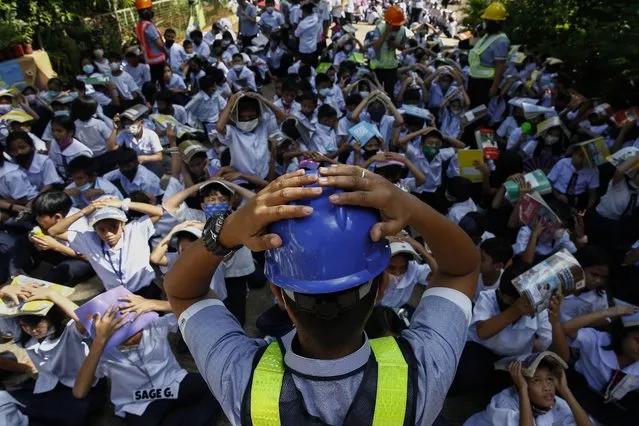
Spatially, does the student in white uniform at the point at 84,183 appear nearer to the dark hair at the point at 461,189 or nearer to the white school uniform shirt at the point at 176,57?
the dark hair at the point at 461,189

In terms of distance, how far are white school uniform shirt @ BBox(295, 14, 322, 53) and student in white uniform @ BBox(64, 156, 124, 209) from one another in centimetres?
708

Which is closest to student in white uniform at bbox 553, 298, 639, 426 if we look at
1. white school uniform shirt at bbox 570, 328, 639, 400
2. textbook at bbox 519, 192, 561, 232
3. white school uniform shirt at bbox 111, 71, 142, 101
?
white school uniform shirt at bbox 570, 328, 639, 400

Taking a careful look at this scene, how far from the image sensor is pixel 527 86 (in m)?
7.51

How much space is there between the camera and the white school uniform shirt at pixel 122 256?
3.71m

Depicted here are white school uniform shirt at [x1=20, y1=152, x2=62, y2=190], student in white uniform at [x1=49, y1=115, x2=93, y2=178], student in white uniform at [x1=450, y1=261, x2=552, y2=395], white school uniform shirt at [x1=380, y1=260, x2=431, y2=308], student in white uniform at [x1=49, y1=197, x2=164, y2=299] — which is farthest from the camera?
student in white uniform at [x1=49, y1=115, x2=93, y2=178]

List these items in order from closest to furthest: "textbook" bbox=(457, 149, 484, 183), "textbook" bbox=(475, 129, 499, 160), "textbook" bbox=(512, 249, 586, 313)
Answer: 1. "textbook" bbox=(512, 249, 586, 313)
2. "textbook" bbox=(457, 149, 484, 183)
3. "textbook" bbox=(475, 129, 499, 160)

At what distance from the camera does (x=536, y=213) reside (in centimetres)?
394

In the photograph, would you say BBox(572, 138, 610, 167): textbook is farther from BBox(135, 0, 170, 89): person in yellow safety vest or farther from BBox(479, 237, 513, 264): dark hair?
BBox(135, 0, 170, 89): person in yellow safety vest

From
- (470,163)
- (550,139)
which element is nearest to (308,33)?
(550,139)

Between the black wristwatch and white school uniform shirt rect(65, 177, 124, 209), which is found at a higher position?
the black wristwatch

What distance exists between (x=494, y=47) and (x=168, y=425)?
274 inches

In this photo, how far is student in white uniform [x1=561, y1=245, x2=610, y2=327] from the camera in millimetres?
3523

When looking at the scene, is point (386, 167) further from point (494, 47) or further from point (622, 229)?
point (494, 47)

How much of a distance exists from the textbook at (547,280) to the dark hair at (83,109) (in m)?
5.59
